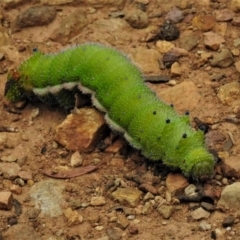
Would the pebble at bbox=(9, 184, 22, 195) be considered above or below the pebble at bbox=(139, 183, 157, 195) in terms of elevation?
below

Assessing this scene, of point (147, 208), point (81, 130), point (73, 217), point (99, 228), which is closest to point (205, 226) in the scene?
point (147, 208)

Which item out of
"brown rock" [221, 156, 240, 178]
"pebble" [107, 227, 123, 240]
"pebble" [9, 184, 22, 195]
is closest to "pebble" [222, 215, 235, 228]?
"brown rock" [221, 156, 240, 178]

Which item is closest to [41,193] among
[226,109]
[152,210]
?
[152,210]

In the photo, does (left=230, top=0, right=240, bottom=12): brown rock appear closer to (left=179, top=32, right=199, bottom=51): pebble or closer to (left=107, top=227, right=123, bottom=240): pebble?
(left=179, top=32, right=199, bottom=51): pebble

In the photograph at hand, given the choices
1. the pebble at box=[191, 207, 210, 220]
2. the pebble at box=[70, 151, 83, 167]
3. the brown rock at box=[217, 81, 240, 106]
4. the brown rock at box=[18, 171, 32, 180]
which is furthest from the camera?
the brown rock at box=[217, 81, 240, 106]

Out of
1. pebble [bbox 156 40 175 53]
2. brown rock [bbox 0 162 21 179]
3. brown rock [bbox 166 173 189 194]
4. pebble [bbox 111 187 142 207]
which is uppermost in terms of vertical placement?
pebble [bbox 156 40 175 53]

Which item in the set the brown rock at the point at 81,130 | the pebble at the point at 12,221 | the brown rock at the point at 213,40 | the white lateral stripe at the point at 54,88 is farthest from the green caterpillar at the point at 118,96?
the pebble at the point at 12,221

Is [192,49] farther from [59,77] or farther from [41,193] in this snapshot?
[41,193]
